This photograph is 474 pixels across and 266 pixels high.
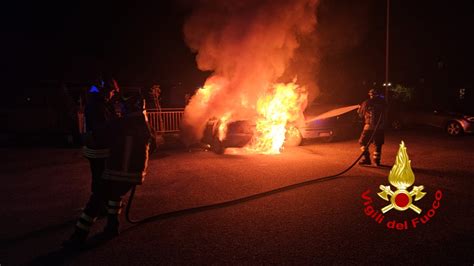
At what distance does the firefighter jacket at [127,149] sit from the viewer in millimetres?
4285

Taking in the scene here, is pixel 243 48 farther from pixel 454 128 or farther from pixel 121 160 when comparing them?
pixel 454 128

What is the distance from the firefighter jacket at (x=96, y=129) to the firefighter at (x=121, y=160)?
13cm

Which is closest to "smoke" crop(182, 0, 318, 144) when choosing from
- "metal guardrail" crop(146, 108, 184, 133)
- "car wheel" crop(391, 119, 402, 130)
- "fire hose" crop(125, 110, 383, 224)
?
"metal guardrail" crop(146, 108, 184, 133)

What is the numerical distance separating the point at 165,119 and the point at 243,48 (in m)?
5.25

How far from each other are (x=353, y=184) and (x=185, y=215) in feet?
10.7

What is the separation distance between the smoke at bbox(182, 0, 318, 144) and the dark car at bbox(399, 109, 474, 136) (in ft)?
24.2

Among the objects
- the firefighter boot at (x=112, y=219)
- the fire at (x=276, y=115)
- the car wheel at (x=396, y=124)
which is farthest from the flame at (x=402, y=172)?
the car wheel at (x=396, y=124)

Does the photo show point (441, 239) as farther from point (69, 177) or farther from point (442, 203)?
point (69, 177)

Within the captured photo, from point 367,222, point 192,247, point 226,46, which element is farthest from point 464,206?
point 226,46

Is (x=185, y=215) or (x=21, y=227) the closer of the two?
(x=21, y=227)

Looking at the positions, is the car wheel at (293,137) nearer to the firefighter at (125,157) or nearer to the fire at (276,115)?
the fire at (276,115)

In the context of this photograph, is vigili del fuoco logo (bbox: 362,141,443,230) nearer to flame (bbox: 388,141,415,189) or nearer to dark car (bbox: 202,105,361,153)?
flame (bbox: 388,141,415,189)

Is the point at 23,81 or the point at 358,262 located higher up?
the point at 23,81

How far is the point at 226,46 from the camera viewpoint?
1143 cm
